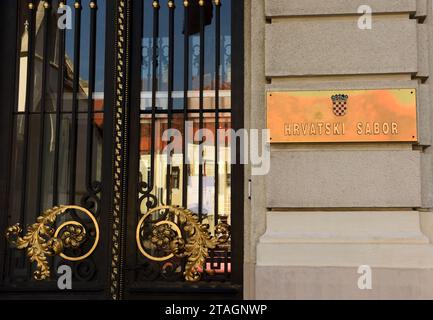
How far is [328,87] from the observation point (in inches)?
211

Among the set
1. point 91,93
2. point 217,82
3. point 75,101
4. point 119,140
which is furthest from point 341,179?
point 75,101

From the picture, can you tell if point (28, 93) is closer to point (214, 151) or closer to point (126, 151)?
point (126, 151)

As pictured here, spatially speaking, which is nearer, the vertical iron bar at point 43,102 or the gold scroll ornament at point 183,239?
the gold scroll ornament at point 183,239

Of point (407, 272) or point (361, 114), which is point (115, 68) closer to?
point (361, 114)

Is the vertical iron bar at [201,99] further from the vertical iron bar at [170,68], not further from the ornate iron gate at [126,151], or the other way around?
the vertical iron bar at [170,68]

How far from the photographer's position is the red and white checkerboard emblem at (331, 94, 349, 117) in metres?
5.31

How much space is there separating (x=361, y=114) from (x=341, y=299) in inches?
71.0

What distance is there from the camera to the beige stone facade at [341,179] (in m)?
5.08

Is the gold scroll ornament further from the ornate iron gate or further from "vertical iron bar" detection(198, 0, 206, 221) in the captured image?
"vertical iron bar" detection(198, 0, 206, 221)

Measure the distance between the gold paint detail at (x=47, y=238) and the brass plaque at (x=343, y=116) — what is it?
7.49ft

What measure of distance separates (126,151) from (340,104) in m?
2.31

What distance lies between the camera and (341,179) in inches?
207

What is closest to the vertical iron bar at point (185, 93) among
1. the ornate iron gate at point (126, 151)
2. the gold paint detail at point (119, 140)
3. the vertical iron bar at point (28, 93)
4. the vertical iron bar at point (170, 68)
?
the ornate iron gate at point (126, 151)

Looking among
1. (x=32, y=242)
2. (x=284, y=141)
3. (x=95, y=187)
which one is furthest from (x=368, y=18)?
(x=32, y=242)
